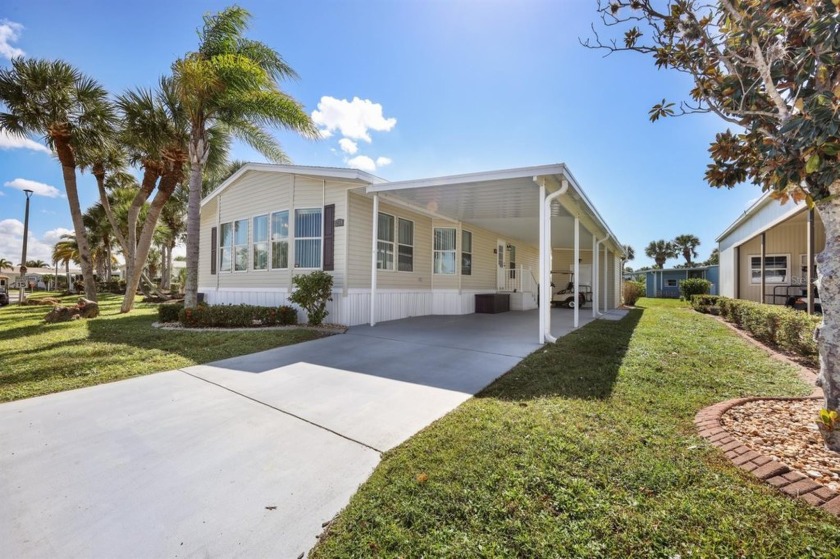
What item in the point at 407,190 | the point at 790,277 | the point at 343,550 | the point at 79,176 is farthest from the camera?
the point at 79,176

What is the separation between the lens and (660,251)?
4631 cm

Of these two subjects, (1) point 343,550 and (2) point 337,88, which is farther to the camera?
(2) point 337,88

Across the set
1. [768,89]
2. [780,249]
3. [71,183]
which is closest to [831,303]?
[768,89]

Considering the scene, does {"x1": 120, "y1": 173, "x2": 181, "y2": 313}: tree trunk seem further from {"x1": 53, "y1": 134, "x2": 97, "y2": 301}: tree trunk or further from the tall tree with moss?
the tall tree with moss

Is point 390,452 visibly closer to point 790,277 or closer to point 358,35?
point 358,35

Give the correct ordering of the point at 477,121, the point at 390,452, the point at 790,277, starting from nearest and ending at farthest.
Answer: the point at 390,452 → the point at 477,121 → the point at 790,277

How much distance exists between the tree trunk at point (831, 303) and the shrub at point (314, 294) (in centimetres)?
799

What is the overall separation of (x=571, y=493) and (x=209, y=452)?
264 centimetres

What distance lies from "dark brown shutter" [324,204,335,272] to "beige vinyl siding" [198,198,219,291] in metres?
6.41

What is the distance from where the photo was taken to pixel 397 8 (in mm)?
7398

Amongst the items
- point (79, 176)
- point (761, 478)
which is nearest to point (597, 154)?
point (761, 478)

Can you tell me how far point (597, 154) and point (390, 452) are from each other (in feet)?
34.2

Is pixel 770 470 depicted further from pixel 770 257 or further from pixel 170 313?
pixel 770 257

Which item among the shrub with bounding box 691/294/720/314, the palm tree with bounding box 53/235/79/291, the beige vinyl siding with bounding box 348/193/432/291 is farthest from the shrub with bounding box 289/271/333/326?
the palm tree with bounding box 53/235/79/291
